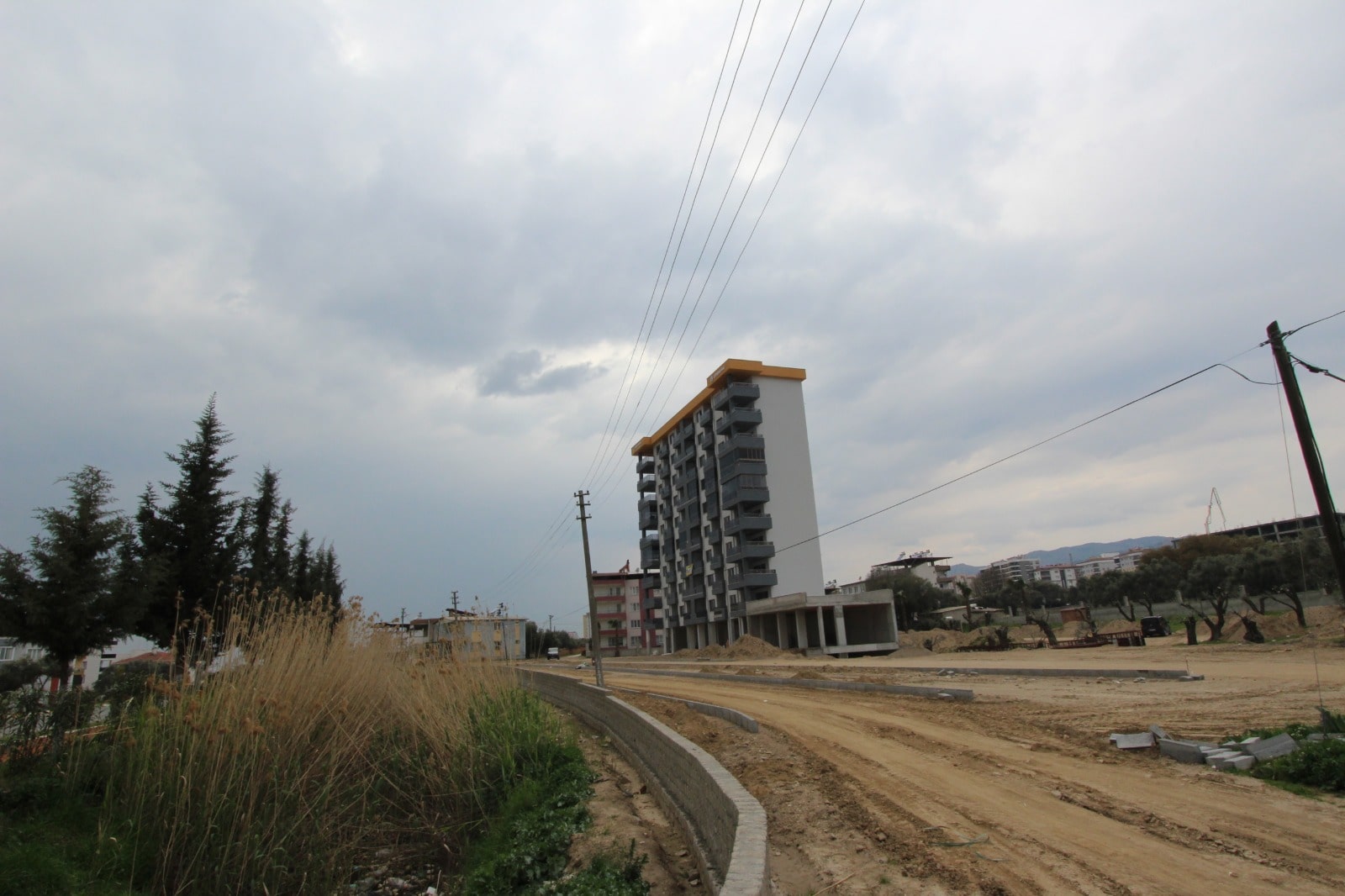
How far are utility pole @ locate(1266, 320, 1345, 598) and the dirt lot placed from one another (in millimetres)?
2925

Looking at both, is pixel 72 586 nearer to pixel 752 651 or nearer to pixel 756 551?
pixel 752 651

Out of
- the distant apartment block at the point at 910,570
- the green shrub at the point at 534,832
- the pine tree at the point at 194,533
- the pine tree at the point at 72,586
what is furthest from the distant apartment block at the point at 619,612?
the green shrub at the point at 534,832

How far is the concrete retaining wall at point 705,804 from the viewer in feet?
16.4

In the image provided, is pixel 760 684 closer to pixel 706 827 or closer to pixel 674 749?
pixel 674 749

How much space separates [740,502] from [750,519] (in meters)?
2.10

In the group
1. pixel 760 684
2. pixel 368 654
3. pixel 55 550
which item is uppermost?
pixel 55 550

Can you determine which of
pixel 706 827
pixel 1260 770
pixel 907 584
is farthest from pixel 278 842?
pixel 907 584

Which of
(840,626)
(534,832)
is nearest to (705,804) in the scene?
(534,832)

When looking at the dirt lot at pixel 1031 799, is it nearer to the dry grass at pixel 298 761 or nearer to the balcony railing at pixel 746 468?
the dry grass at pixel 298 761

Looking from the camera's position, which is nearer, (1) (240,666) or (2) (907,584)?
(1) (240,666)

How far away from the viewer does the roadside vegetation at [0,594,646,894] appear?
7582 millimetres

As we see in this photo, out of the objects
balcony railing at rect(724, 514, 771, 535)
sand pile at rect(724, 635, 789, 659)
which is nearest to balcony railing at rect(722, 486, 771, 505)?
balcony railing at rect(724, 514, 771, 535)

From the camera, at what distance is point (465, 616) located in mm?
16359

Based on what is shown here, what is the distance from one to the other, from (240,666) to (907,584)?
9448 centimetres
